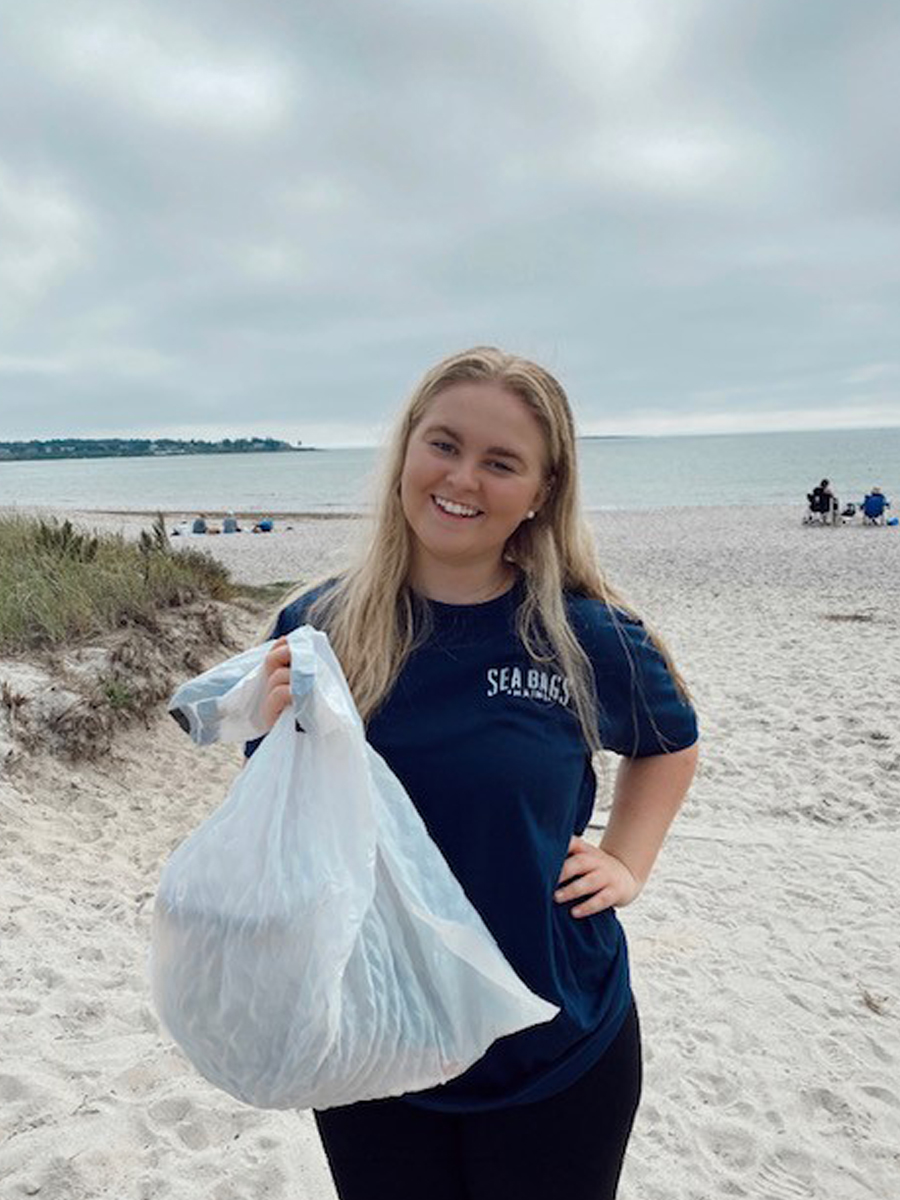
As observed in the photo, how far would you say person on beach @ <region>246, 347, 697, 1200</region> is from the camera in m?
1.46

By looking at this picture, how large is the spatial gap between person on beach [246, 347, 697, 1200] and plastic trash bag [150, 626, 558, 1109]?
0.35 ft

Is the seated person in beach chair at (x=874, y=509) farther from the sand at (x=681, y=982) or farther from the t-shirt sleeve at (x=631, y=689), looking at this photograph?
the t-shirt sleeve at (x=631, y=689)

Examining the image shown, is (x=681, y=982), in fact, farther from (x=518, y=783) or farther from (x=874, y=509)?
(x=874, y=509)

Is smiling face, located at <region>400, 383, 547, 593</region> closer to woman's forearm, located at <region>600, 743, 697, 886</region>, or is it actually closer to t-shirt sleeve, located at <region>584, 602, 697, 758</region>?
t-shirt sleeve, located at <region>584, 602, 697, 758</region>

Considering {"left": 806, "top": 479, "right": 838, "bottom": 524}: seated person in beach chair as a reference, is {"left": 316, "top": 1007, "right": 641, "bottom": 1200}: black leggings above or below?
below

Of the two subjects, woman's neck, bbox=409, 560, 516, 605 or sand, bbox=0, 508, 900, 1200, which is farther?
sand, bbox=0, 508, 900, 1200

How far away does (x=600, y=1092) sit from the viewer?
1.54 metres

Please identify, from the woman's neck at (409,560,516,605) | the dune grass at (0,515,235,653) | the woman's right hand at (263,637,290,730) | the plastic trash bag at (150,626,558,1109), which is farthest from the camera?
the dune grass at (0,515,235,653)

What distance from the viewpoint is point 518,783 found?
57.2 inches

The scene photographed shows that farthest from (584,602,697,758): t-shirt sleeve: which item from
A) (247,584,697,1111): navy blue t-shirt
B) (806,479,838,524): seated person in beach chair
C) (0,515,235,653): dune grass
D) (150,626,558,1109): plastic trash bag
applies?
(806,479,838,524): seated person in beach chair

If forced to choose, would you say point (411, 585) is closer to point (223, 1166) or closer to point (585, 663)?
point (585, 663)

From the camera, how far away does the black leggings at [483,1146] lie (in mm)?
1485

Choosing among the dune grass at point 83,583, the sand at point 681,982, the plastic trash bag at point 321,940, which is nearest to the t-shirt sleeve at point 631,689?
the plastic trash bag at point 321,940

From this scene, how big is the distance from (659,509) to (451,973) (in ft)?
128
